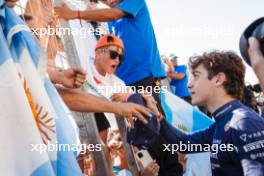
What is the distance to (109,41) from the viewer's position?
258 cm

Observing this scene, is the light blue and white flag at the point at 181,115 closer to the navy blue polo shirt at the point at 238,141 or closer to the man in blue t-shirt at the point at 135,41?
the man in blue t-shirt at the point at 135,41

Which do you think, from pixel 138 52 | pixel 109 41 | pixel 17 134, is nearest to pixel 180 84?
pixel 138 52

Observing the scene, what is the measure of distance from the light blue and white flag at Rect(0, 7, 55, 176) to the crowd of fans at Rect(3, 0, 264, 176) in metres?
0.37

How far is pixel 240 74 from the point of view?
7.50 ft

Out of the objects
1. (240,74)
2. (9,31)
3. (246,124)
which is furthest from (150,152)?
(9,31)

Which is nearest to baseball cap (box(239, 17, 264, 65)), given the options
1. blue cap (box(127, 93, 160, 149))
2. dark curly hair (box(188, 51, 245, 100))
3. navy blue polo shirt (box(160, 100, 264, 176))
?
navy blue polo shirt (box(160, 100, 264, 176))

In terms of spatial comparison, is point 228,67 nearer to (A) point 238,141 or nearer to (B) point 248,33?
(A) point 238,141

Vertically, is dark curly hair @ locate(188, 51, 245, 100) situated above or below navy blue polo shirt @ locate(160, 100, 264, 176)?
above

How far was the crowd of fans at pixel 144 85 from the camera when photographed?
62.6 inches

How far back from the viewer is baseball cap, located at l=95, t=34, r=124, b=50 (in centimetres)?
255

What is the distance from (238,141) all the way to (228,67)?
0.70 m

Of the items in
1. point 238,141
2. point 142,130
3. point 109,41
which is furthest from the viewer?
point 109,41

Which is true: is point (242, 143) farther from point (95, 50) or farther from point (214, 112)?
point (95, 50)

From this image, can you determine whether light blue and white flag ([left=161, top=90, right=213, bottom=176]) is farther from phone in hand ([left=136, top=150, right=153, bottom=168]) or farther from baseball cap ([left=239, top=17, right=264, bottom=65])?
baseball cap ([left=239, top=17, right=264, bottom=65])
